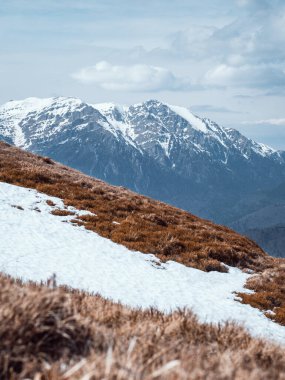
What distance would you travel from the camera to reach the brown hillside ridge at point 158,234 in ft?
65.1

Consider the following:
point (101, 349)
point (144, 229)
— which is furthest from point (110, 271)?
point (101, 349)

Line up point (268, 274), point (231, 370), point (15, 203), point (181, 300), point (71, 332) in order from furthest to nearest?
point (15, 203)
point (268, 274)
point (181, 300)
point (71, 332)
point (231, 370)

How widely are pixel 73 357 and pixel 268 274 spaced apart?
59.5 ft

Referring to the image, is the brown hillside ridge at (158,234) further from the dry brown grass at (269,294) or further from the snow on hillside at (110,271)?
the snow on hillside at (110,271)

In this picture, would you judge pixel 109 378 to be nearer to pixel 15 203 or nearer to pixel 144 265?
pixel 144 265

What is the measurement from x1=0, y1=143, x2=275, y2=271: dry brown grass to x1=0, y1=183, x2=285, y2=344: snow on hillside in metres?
1.03

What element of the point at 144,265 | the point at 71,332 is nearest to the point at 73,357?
the point at 71,332

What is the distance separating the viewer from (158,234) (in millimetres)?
23141

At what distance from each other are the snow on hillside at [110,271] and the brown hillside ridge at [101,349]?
743cm

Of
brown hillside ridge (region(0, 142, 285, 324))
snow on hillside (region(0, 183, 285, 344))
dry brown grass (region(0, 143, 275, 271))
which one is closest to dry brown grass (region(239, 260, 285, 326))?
brown hillside ridge (region(0, 142, 285, 324))

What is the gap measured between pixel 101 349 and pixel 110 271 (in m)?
12.5

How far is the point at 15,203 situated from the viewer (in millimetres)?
23250

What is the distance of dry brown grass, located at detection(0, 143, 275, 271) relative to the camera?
21.0 meters

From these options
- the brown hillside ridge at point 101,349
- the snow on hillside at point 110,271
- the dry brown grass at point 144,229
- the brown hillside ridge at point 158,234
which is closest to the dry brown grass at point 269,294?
the brown hillside ridge at point 158,234
